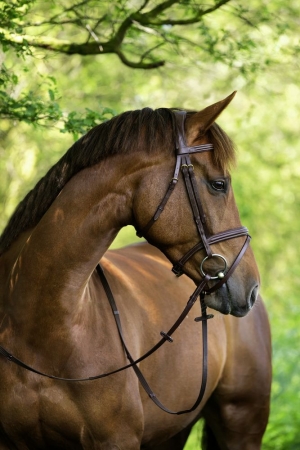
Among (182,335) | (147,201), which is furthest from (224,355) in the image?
(147,201)

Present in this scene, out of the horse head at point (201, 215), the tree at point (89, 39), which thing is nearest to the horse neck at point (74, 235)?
the horse head at point (201, 215)

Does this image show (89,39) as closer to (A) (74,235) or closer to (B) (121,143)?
(B) (121,143)

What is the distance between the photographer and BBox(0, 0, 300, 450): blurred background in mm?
5219

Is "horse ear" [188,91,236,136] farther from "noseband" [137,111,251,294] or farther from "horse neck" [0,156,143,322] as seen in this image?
"horse neck" [0,156,143,322]

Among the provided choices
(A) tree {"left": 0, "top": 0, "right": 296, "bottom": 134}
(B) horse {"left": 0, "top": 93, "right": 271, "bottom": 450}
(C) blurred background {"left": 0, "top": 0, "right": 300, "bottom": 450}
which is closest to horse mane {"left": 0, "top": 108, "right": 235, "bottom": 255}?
(B) horse {"left": 0, "top": 93, "right": 271, "bottom": 450}

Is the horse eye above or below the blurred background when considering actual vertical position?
above

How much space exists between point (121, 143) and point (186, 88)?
9794 millimetres

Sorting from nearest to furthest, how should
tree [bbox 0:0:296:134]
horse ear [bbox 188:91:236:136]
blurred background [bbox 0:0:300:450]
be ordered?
horse ear [bbox 188:91:236:136] < tree [bbox 0:0:296:134] < blurred background [bbox 0:0:300:450]

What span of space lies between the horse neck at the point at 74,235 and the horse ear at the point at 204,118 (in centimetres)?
37

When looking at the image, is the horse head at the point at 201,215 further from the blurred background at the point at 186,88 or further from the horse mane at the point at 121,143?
the blurred background at the point at 186,88

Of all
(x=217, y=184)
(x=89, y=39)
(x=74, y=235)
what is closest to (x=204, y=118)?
(x=217, y=184)

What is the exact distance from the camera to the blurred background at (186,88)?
→ 5.22m

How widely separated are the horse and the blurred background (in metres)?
0.38

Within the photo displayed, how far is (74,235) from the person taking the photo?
3676 millimetres
